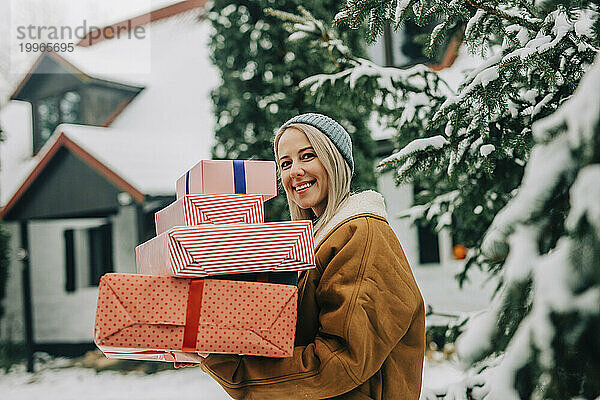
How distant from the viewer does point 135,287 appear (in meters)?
1.35

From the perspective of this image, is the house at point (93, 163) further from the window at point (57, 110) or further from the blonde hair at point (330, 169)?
the blonde hair at point (330, 169)

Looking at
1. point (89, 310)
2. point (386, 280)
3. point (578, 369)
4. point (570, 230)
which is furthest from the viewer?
point (89, 310)

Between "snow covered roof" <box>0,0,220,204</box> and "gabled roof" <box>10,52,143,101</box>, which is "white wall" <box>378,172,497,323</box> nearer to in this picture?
"snow covered roof" <box>0,0,220,204</box>

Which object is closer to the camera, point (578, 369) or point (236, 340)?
point (578, 369)

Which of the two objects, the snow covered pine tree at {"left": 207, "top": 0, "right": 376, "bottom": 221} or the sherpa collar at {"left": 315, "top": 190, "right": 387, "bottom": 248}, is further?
the snow covered pine tree at {"left": 207, "top": 0, "right": 376, "bottom": 221}

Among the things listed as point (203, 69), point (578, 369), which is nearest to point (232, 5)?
point (203, 69)

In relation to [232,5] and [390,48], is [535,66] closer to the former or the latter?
[232,5]

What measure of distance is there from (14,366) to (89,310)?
4.15 ft

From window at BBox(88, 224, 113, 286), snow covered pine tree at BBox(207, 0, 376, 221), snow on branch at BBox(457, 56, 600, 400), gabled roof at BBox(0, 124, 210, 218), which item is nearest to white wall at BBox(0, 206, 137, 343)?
window at BBox(88, 224, 113, 286)

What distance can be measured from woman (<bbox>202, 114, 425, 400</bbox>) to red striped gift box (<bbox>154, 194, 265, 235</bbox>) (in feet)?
0.70

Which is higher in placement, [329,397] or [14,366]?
[329,397]

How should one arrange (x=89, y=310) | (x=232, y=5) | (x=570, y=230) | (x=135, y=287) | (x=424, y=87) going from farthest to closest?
(x=89, y=310)
(x=232, y=5)
(x=424, y=87)
(x=135, y=287)
(x=570, y=230)

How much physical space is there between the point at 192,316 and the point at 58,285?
9.36 metres

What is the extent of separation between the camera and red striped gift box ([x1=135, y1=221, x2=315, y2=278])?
52.3 inches
